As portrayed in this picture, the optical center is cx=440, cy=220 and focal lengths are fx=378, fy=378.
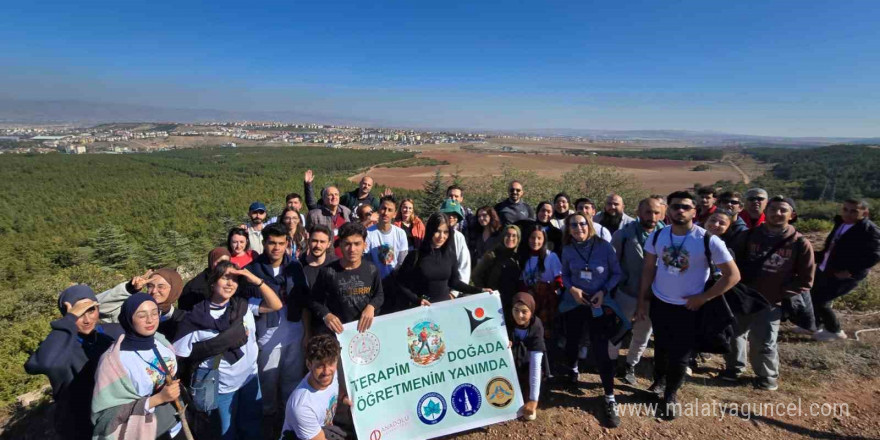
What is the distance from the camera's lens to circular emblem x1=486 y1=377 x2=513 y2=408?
3.70 metres

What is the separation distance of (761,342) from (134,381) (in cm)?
613

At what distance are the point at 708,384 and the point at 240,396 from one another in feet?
16.8

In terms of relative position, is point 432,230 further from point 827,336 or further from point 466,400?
point 827,336

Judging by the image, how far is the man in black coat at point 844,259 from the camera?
486 cm

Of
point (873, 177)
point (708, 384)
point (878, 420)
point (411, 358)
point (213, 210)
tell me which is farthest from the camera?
point (213, 210)

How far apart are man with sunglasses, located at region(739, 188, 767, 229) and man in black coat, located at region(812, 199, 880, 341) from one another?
116 centimetres

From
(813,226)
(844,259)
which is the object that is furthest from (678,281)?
(813,226)

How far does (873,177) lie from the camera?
38.8 metres

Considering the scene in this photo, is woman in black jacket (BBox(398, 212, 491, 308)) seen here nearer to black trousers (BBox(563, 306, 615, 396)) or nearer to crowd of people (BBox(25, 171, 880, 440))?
crowd of people (BBox(25, 171, 880, 440))

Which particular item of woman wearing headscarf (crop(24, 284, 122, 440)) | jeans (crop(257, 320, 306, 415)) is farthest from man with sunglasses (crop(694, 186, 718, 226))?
woman wearing headscarf (crop(24, 284, 122, 440))

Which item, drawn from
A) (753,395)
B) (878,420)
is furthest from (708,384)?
(878,420)

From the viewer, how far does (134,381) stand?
2.61 m

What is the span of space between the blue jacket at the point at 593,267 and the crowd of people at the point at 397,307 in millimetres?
15

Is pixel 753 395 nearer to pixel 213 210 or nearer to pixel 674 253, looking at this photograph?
pixel 674 253
